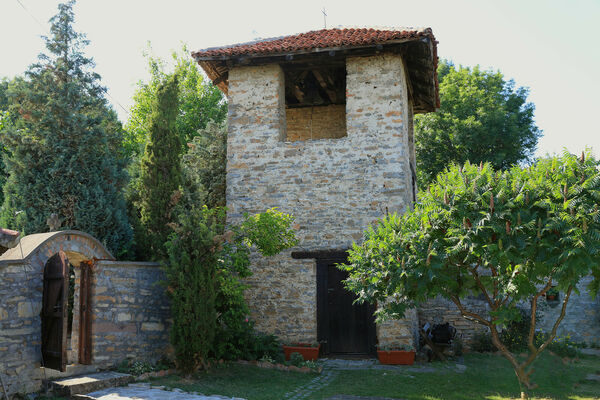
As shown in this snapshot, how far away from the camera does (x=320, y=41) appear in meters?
10.6

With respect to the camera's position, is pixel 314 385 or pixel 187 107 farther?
pixel 187 107

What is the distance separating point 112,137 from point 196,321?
4.70m

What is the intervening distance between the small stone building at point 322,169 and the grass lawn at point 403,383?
4.47 feet

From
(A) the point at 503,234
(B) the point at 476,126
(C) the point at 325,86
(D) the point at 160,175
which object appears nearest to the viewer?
(A) the point at 503,234

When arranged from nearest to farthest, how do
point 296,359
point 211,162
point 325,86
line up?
point 296,359 → point 325,86 → point 211,162

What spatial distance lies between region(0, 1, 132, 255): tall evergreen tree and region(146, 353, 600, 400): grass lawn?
3680 mm

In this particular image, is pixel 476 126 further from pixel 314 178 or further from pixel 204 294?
pixel 204 294

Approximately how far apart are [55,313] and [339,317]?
5306 mm

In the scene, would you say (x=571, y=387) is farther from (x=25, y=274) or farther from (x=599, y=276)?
(x=25, y=274)

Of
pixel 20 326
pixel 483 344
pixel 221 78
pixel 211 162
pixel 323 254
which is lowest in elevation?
pixel 483 344

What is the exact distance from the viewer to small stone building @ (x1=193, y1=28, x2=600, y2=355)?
33.6 feet

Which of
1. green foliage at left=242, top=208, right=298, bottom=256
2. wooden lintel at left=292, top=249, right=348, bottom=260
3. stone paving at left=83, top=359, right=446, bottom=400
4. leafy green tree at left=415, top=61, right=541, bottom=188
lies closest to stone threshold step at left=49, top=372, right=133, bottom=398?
stone paving at left=83, top=359, right=446, bottom=400

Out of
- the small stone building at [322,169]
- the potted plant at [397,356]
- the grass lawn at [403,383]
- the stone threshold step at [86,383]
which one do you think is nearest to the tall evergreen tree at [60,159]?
the small stone building at [322,169]

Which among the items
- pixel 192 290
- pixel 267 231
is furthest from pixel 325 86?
pixel 192 290
